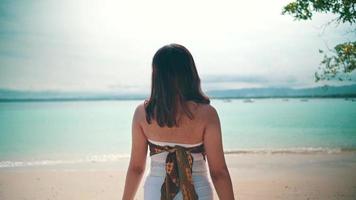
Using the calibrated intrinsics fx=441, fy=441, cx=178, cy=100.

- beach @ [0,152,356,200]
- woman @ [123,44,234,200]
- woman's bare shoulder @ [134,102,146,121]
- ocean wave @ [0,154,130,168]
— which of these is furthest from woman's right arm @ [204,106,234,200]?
ocean wave @ [0,154,130,168]

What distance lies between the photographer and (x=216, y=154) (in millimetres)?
2158

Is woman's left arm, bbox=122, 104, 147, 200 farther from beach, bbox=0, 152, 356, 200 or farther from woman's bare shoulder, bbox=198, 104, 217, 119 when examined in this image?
beach, bbox=0, 152, 356, 200

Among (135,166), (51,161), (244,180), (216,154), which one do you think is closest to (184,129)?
(216,154)

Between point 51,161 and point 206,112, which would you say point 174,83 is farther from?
point 51,161

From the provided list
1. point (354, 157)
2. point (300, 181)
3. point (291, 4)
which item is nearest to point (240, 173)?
point (300, 181)

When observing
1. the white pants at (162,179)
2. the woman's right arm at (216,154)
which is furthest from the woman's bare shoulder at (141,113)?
the woman's right arm at (216,154)

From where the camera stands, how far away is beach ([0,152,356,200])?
10055mm

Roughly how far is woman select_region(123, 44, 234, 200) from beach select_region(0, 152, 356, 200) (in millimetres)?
7452

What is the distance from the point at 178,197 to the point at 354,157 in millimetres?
16463

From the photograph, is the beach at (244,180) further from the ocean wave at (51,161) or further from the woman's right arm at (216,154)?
the woman's right arm at (216,154)

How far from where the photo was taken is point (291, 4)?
5.86m

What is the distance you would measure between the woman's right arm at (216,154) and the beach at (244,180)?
296 inches

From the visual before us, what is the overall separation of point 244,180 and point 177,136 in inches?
403

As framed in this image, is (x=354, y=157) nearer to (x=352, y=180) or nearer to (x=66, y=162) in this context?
(x=352, y=180)
